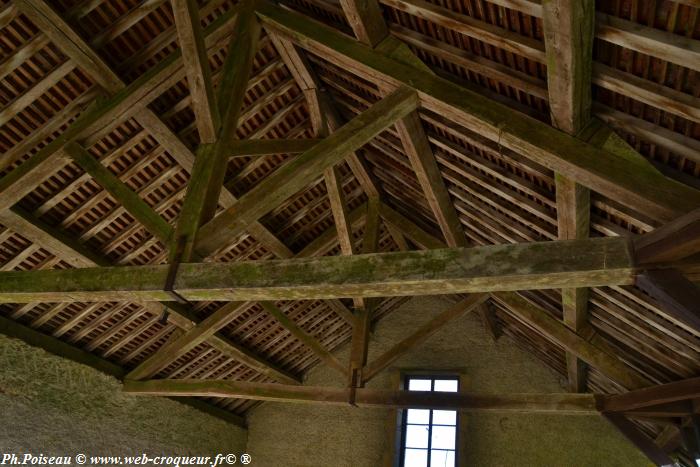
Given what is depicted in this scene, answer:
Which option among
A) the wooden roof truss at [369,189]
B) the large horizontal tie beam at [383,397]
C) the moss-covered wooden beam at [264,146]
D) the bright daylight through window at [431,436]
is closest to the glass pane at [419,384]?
the bright daylight through window at [431,436]

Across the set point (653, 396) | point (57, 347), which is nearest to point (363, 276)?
point (653, 396)

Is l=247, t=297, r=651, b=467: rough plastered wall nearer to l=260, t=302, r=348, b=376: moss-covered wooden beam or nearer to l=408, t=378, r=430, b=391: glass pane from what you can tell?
l=408, t=378, r=430, b=391: glass pane

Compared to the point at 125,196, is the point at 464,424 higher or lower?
lower

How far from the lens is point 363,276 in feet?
10.9

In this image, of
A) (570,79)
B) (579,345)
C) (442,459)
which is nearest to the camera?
(570,79)

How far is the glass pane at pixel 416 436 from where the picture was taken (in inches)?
343

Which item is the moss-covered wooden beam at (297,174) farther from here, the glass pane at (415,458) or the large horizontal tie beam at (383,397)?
the glass pane at (415,458)

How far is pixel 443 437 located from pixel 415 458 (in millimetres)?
505

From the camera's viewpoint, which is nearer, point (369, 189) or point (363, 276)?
point (363, 276)

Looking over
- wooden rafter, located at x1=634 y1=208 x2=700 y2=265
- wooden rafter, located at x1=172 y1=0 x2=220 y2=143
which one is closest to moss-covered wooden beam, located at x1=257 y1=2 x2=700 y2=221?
wooden rafter, located at x1=634 y1=208 x2=700 y2=265

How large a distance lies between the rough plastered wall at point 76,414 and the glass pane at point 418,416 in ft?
9.94

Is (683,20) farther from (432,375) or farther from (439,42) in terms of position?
(432,375)

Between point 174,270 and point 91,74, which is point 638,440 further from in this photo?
point 91,74

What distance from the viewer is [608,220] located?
3920 millimetres
